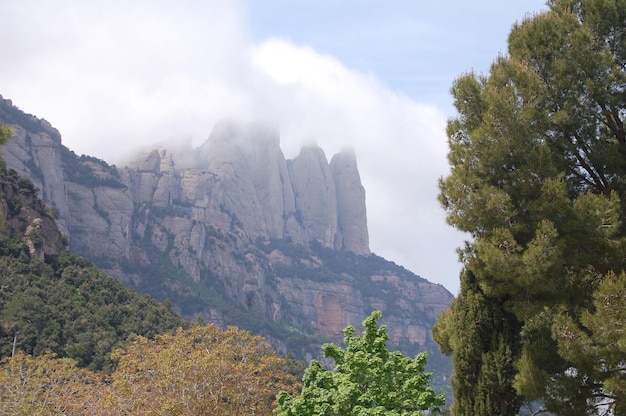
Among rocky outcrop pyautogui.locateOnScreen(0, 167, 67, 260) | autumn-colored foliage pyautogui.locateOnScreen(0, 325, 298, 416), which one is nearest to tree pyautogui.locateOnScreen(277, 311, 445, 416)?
autumn-colored foliage pyautogui.locateOnScreen(0, 325, 298, 416)

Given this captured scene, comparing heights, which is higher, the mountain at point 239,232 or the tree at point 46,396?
the mountain at point 239,232

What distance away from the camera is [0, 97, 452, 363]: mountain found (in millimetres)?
108812

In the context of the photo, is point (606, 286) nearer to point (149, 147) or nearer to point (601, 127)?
point (601, 127)

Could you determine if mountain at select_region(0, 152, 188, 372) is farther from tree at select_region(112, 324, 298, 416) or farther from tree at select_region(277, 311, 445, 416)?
tree at select_region(277, 311, 445, 416)

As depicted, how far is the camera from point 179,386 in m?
14.9

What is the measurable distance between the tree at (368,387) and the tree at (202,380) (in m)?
4.52

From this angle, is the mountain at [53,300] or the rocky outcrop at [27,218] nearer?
the mountain at [53,300]

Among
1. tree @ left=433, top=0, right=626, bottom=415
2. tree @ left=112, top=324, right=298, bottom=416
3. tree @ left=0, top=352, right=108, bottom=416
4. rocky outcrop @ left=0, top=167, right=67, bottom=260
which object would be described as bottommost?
tree @ left=0, top=352, right=108, bottom=416

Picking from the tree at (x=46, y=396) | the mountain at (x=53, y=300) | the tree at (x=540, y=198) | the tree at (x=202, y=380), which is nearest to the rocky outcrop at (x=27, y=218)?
the mountain at (x=53, y=300)

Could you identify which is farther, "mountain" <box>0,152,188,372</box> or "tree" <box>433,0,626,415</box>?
"mountain" <box>0,152,188,372</box>

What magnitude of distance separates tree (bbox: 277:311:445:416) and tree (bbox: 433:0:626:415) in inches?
28.9

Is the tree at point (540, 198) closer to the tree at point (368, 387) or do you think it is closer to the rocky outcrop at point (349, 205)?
the tree at point (368, 387)

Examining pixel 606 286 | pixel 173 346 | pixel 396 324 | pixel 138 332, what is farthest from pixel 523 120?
pixel 396 324

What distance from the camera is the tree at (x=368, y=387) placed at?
32.3 ft
